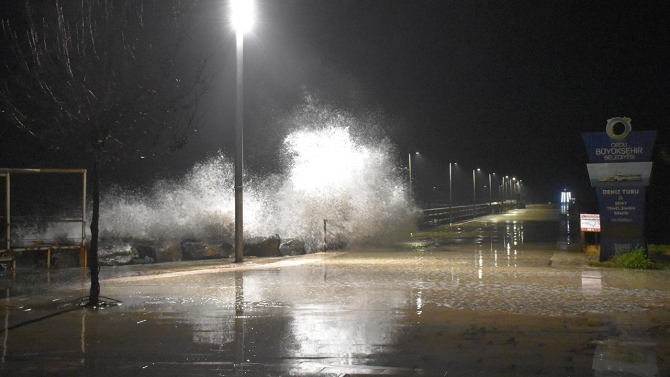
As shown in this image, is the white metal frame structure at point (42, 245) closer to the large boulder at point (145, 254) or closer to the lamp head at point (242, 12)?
the large boulder at point (145, 254)

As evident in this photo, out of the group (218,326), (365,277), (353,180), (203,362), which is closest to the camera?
(203,362)

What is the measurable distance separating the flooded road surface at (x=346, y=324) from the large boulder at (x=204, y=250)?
455 cm

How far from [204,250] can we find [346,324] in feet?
42.7

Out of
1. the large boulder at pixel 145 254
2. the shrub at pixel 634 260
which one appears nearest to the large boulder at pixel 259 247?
the large boulder at pixel 145 254

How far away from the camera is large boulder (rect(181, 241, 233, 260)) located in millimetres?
22203

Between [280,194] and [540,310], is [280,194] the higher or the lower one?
the higher one

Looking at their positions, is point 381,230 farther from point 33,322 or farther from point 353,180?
point 33,322

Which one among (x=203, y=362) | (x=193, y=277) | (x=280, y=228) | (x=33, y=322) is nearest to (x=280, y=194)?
(x=280, y=228)

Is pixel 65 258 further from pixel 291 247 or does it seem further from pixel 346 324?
pixel 346 324

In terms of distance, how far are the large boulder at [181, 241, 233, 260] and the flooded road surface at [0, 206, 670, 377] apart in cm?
455

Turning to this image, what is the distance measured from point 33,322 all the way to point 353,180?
23483 millimetres

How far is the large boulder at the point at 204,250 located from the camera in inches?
874

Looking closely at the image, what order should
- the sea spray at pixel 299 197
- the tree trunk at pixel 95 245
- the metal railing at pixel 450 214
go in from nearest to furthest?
the tree trunk at pixel 95 245
the sea spray at pixel 299 197
the metal railing at pixel 450 214

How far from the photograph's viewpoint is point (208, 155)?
39531 millimetres
